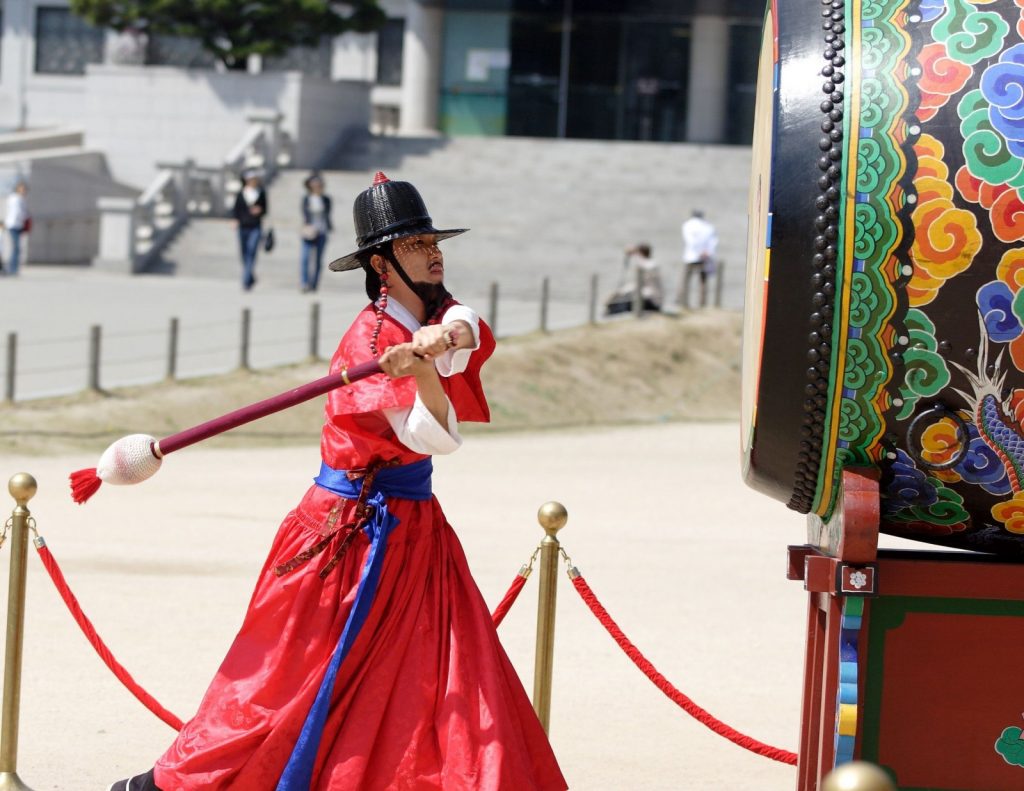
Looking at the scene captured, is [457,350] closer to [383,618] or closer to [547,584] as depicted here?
[383,618]

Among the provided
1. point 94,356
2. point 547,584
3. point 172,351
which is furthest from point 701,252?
point 547,584

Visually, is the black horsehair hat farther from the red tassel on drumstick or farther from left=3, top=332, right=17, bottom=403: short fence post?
left=3, top=332, right=17, bottom=403: short fence post

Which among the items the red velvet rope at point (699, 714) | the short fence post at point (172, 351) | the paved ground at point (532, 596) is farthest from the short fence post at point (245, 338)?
the red velvet rope at point (699, 714)

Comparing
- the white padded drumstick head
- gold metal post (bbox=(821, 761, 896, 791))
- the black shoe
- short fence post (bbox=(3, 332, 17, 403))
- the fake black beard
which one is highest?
the fake black beard

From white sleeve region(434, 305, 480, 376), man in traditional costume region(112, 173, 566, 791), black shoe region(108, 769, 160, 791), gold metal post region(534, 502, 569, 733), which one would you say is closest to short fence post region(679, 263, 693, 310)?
gold metal post region(534, 502, 569, 733)

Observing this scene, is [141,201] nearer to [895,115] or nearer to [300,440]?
[300,440]

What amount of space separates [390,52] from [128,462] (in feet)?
120

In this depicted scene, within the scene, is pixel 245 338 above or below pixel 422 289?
below

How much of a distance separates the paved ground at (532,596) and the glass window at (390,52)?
27305mm

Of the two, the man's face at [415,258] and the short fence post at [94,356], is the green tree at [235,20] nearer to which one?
the short fence post at [94,356]

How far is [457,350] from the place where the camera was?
4.18m

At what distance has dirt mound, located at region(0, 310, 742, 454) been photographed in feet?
42.8

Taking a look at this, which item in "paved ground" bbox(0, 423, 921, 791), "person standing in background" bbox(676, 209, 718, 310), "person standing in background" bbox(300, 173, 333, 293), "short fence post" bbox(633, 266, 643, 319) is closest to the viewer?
"paved ground" bbox(0, 423, 921, 791)

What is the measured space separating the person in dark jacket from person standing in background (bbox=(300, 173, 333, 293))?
59 cm
